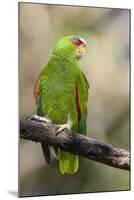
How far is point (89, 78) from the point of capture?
11.2ft

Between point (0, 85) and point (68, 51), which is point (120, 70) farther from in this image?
point (0, 85)

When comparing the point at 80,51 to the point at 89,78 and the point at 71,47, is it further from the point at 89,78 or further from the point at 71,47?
the point at 89,78

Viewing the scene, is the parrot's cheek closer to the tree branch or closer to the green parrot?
the green parrot

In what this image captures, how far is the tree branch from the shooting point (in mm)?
3268

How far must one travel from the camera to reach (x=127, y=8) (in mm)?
3520

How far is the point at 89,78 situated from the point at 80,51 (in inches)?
7.0

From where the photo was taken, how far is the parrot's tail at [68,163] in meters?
3.36

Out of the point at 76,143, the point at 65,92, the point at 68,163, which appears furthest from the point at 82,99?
the point at 68,163

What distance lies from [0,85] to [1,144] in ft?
1.15

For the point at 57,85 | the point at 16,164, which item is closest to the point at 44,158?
the point at 16,164

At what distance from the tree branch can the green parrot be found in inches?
1.4

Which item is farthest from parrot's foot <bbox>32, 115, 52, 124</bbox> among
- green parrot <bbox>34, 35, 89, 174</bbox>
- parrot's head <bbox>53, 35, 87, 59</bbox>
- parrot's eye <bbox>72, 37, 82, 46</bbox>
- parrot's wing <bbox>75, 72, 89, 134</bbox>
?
parrot's eye <bbox>72, 37, 82, 46</bbox>

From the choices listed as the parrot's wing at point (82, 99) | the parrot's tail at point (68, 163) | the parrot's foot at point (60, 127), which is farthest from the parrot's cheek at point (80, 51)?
the parrot's tail at point (68, 163)

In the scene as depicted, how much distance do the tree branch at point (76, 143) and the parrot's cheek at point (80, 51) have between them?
46 centimetres
